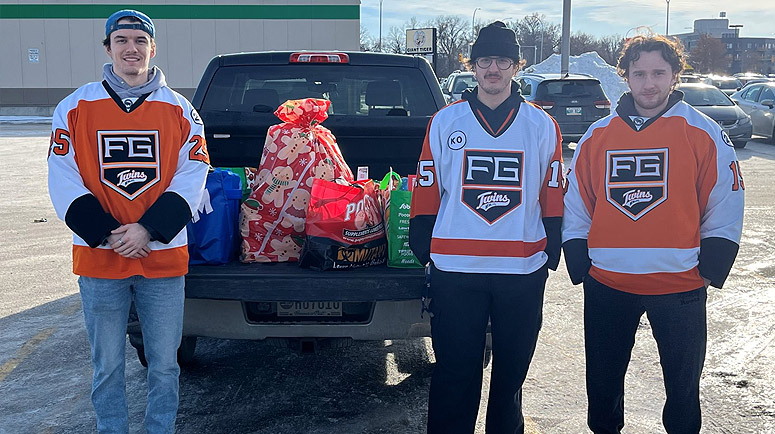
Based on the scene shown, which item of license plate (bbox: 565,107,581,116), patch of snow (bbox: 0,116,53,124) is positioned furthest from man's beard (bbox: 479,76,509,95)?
patch of snow (bbox: 0,116,53,124)

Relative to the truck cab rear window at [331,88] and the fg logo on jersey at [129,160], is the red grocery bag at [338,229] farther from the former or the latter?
Result: the truck cab rear window at [331,88]

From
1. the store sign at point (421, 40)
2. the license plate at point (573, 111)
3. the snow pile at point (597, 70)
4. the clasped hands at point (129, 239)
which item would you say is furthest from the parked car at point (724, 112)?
the clasped hands at point (129, 239)

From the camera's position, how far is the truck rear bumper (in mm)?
3621

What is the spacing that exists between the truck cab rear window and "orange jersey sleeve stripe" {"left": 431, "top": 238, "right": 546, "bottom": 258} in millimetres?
2139

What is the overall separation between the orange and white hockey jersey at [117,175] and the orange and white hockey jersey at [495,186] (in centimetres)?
107

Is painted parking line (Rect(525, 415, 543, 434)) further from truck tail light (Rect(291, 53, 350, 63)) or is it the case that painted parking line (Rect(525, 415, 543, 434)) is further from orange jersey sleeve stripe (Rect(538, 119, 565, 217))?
truck tail light (Rect(291, 53, 350, 63))

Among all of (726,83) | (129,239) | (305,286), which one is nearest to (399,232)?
(305,286)

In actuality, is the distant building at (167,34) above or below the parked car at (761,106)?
above

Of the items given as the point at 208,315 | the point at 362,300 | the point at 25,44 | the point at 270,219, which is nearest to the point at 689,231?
the point at 362,300

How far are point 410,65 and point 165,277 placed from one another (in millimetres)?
2529

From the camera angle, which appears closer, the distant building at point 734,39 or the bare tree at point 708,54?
the bare tree at point 708,54

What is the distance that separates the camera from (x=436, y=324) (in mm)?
3158

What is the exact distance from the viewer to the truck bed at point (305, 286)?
342cm

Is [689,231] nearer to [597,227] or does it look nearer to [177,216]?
[597,227]
